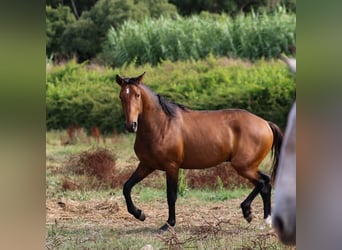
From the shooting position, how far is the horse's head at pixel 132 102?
462cm

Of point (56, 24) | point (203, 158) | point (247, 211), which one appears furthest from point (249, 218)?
point (56, 24)

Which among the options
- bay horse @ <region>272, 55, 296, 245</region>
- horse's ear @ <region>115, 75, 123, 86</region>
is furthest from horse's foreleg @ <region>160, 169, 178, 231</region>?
bay horse @ <region>272, 55, 296, 245</region>

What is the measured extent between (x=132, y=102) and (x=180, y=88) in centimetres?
43

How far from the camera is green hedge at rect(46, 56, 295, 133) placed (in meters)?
4.80

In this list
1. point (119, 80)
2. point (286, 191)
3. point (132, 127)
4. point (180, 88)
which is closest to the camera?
point (286, 191)

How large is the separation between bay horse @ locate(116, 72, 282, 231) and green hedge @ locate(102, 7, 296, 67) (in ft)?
0.93

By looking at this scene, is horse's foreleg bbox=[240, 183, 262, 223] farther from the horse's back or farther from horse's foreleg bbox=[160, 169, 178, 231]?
horse's foreleg bbox=[160, 169, 178, 231]

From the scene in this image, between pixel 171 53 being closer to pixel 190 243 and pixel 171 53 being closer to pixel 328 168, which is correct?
pixel 190 243

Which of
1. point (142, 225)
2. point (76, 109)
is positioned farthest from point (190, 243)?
point (76, 109)

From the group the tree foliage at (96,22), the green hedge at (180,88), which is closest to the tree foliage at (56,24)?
the tree foliage at (96,22)

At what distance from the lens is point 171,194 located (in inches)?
188

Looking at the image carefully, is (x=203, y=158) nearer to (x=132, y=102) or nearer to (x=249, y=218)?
(x=249, y=218)

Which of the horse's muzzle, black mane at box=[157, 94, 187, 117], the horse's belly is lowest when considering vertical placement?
the horse's belly

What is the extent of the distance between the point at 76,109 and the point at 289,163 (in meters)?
2.64
